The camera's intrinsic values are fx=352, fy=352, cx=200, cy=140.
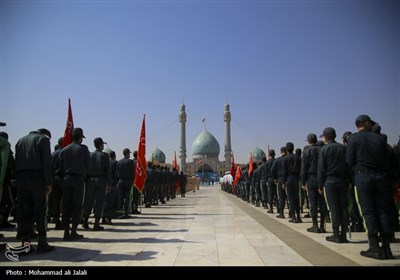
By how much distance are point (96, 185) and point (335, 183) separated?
544 centimetres

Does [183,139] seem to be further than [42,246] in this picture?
Yes

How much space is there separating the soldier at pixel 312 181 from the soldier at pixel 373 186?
2361 mm

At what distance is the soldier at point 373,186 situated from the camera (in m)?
5.35

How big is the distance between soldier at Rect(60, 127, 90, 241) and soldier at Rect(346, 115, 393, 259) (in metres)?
5.15

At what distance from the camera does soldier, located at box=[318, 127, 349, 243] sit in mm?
6695

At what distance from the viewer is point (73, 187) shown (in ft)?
23.0

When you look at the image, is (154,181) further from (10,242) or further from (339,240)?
(339,240)

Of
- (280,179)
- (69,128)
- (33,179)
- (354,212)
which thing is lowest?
(354,212)

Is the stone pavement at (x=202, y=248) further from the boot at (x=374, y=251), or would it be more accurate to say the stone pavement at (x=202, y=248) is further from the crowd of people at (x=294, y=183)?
the crowd of people at (x=294, y=183)

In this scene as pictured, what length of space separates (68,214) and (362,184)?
5.49m

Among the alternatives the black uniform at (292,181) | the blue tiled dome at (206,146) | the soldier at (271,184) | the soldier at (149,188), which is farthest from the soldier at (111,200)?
the blue tiled dome at (206,146)

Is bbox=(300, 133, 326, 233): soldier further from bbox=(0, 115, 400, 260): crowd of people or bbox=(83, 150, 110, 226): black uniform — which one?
bbox=(83, 150, 110, 226): black uniform

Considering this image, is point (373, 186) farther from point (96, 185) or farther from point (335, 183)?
point (96, 185)

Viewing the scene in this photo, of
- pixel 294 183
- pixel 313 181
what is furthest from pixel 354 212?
pixel 294 183
